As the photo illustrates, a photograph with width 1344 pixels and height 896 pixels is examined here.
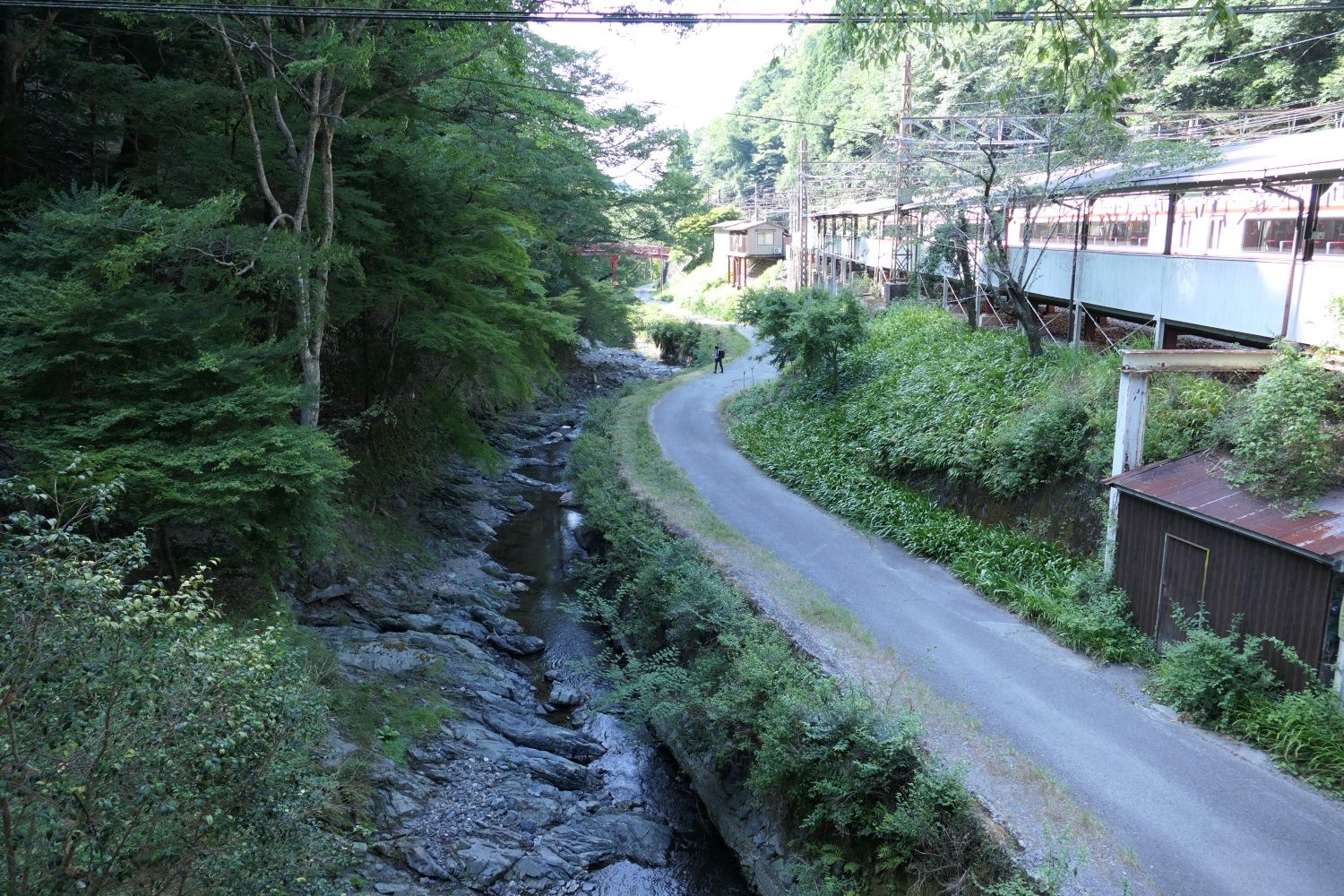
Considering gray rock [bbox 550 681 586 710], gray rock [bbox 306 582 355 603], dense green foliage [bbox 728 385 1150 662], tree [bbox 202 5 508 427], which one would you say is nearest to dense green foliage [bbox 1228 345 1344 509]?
dense green foliage [bbox 728 385 1150 662]

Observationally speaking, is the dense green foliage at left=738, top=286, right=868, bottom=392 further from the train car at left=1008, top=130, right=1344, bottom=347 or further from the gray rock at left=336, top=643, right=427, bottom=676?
the gray rock at left=336, top=643, right=427, bottom=676

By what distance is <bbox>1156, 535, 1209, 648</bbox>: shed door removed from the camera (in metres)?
9.82

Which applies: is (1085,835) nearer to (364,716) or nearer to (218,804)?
(218,804)

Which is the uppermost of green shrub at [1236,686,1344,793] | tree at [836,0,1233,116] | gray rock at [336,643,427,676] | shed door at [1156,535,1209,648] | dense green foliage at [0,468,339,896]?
tree at [836,0,1233,116]

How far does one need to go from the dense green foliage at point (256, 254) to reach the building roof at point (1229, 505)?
10.4 meters

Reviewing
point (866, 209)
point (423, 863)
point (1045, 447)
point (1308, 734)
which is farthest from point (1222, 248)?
point (866, 209)

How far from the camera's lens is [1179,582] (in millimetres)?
10125

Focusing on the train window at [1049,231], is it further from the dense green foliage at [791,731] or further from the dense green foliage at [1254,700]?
the dense green foliage at [791,731]

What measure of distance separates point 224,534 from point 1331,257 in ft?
54.1

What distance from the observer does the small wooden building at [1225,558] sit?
329 inches

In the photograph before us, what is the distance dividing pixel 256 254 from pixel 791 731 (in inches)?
346

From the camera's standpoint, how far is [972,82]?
41375 mm

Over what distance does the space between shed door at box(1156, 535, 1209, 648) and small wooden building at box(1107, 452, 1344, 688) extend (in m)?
0.01

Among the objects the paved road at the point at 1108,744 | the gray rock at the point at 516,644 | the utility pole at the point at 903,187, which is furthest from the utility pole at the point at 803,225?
the paved road at the point at 1108,744
